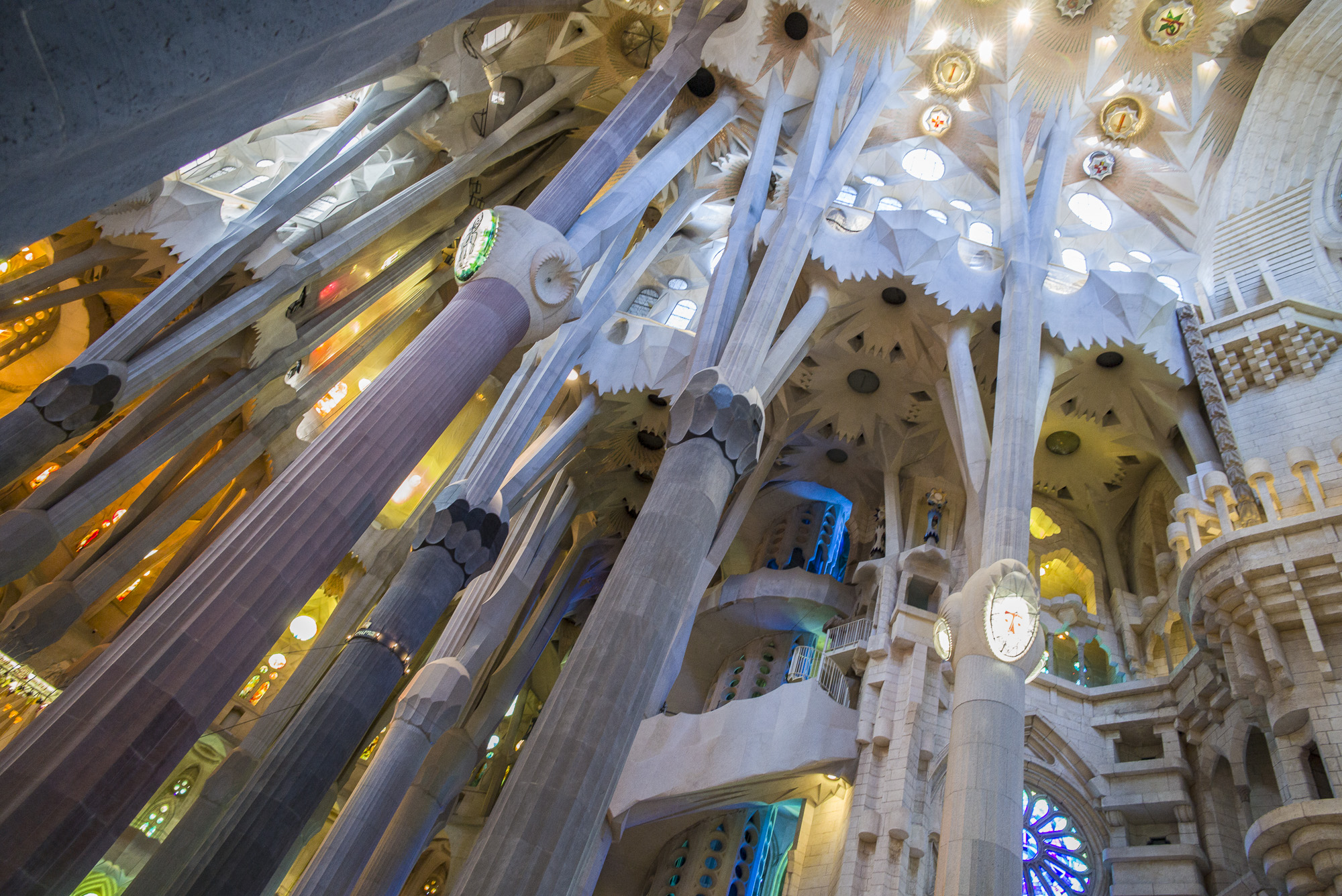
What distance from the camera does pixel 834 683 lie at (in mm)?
12945

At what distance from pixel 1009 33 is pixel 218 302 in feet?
41.5

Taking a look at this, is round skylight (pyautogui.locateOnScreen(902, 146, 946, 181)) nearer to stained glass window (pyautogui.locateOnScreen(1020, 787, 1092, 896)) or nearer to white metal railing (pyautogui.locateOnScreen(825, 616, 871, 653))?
white metal railing (pyautogui.locateOnScreen(825, 616, 871, 653))

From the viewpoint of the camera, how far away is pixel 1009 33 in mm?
14242

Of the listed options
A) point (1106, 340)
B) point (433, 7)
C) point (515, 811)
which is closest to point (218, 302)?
point (515, 811)

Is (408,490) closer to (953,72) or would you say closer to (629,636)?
(953,72)

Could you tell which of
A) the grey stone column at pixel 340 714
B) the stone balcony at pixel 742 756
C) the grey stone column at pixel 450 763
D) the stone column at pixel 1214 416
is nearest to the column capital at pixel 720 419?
the grey stone column at pixel 340 714

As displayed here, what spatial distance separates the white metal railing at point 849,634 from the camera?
543 inches

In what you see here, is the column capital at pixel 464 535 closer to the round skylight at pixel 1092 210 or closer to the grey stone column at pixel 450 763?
the grey stone column at pixel 450 763

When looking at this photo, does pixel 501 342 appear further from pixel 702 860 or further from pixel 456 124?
pixel 702 860

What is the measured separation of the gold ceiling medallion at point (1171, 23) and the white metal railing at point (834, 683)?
1135 cm

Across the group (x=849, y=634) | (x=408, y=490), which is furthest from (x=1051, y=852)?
(x=408, y=490)

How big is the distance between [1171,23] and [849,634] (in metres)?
11.0

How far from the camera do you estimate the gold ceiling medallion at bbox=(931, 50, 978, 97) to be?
1491 cm

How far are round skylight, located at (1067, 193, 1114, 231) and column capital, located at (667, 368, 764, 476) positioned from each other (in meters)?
10.9
